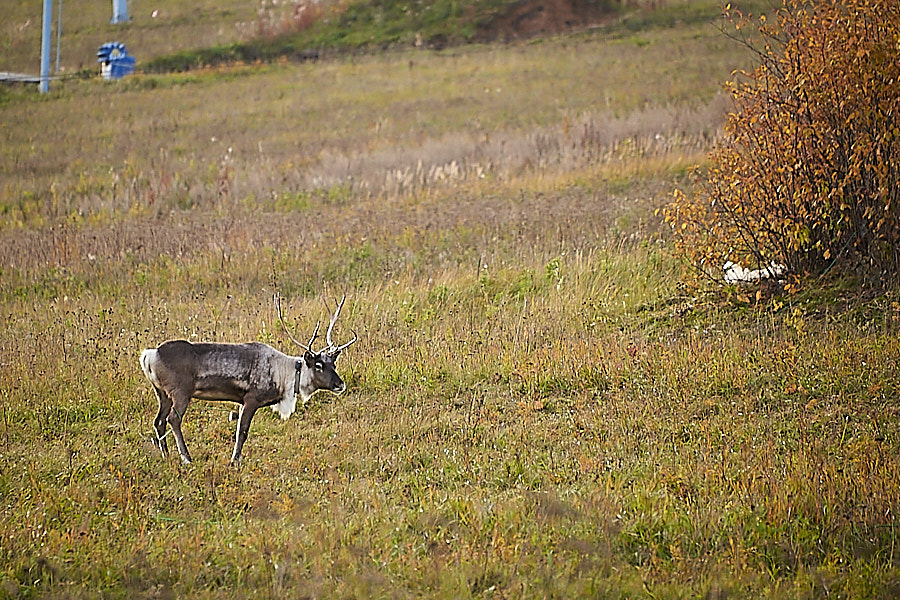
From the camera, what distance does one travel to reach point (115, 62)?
119 feet

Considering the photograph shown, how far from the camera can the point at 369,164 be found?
67.0ft

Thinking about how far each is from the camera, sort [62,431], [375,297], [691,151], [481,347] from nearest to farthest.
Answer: [62,431]
[481,347]
[375,297]
[691,151]

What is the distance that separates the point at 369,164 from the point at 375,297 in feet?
31.1

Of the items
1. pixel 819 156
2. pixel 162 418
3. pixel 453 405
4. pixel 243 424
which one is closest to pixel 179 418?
pixel 162 418

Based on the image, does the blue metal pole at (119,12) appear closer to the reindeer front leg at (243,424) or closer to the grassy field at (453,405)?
the grassy field at (453,405)

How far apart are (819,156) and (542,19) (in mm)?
31978

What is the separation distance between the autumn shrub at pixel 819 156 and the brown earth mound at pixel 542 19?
2986 centimetres

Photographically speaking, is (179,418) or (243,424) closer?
(179,418)

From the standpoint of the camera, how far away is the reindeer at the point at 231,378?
6781 mm

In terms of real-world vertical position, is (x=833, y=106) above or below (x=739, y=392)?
above

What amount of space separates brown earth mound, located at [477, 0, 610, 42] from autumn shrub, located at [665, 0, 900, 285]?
29.9 metres

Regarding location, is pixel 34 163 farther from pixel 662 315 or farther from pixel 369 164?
pixel 662 315

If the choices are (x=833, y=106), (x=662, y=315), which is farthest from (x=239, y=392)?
(x=833, y=106)

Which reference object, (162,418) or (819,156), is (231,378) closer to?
(162,418)
